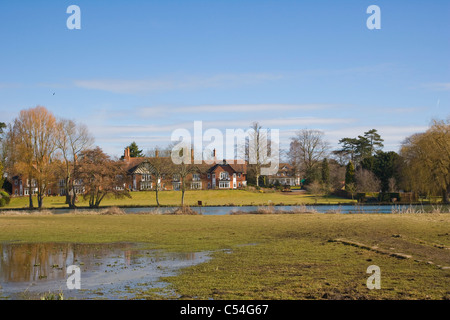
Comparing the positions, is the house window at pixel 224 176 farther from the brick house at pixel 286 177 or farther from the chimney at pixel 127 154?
the chimney at pixel 127 154

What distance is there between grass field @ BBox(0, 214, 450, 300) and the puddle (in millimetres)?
886

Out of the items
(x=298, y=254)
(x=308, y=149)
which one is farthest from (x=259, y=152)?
(x=298, y=254)

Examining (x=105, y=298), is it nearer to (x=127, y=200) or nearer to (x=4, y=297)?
(x=4, y=297)

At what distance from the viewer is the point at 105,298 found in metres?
11.9

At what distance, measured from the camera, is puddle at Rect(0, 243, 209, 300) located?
12922 millimetres

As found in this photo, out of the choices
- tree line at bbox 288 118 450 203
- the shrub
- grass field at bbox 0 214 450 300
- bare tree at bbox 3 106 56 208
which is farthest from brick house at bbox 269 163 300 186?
grass field at bbox 0 214 450 300

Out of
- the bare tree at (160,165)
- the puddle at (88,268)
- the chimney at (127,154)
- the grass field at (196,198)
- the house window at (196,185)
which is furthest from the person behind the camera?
the chimney at (127,154)

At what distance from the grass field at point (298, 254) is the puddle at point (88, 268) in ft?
2.91

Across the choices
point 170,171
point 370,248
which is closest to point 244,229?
point 370,248

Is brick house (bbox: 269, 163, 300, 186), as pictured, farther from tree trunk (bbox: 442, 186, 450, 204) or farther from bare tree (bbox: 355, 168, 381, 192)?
tree trunk (bbox: 442, 186, 450, 204)

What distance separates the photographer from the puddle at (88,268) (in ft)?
42.4

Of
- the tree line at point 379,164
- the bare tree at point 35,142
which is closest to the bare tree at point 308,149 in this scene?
the tree line at point 379,164

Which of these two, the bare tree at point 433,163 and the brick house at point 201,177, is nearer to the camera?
the bare tree at point 433,163
